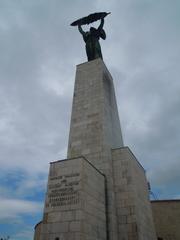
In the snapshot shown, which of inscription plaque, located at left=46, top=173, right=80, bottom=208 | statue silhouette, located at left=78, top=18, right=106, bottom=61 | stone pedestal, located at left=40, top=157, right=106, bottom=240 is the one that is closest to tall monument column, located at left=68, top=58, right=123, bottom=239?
stone pedestal, located at left=40, top=157, right=106, bottom=240

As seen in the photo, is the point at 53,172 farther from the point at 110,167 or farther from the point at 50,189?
A: the point at 110,167

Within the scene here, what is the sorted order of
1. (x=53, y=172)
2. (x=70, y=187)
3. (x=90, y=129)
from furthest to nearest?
(x=90, y=129) → (x=53, y=172) → (x=70, y=187)

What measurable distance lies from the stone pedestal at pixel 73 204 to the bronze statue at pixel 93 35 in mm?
10103

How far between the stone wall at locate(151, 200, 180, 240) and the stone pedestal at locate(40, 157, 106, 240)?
42.5 ft

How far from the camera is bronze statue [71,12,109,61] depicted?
17.0 m

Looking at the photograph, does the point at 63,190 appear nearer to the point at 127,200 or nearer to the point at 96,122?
the point at 127,200

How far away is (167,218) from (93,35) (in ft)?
56.0

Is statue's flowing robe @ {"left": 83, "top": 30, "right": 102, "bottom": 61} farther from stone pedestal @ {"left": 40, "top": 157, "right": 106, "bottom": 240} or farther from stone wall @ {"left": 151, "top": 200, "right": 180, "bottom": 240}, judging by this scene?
stone wall @ {"left": 151, "top": 200, "right": 180, "bottom": 240}

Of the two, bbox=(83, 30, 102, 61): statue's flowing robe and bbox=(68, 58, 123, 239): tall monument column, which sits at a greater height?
bbox=(83, 30, 102, 61): statue's flowing robe

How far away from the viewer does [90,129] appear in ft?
40.9

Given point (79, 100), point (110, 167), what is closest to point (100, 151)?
point (110, 167)

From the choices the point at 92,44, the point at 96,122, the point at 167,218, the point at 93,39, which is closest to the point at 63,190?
the point at 96,122

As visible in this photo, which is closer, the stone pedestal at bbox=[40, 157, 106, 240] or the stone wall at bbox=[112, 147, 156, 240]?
the stone pedestal at bbox=[40, 157, 106, 240]

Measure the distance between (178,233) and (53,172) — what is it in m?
15.4
